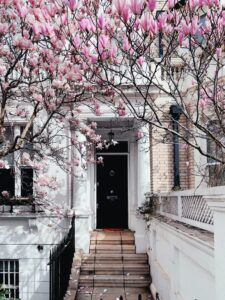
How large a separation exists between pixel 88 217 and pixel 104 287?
8.22 ft

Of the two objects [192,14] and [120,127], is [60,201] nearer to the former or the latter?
[120,127]

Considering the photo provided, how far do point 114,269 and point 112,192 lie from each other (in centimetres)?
429

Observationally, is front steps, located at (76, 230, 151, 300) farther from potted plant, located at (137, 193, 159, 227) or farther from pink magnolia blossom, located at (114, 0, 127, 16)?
pink magnolia blossom, located at (114, 0, 127, 16)

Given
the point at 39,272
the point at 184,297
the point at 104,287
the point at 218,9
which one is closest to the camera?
the point at 218,9

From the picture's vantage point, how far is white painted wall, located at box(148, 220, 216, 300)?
20.4 ft

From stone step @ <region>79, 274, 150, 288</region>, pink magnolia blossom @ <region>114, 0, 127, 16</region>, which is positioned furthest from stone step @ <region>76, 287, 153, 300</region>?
pink magnolia blossom @ <region>114, 0, 127, 16</region>

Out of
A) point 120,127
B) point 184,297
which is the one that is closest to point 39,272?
point 120,127

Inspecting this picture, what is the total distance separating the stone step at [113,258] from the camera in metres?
→ 13.4

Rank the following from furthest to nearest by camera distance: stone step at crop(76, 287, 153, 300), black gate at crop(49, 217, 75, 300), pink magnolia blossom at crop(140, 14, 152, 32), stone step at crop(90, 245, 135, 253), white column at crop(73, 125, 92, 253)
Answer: white column at crop(73, 125, 92, 253) < stone step at crop(90, 245, 135, 253) < stone step at crop(76, 287, 153, 300) < black gate at crop(49, 217, 75, 300) < pink magnolia blossom at crop(140, 14, 152, 32)

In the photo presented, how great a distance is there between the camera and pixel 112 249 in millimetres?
13930

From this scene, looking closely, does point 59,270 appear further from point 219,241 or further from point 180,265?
point 219,241

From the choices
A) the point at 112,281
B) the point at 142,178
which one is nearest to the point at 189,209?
the point at 112,281

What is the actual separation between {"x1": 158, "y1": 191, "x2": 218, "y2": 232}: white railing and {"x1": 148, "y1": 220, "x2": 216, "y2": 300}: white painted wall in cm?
31

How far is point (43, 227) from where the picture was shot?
46.3 ft
